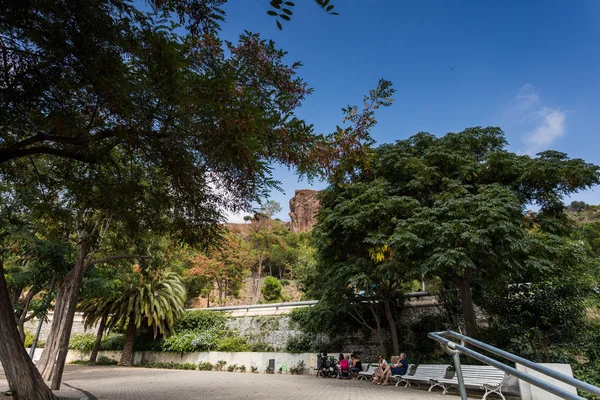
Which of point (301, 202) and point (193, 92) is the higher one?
point (301, 202)

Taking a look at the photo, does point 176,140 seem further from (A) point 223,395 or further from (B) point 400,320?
(B) point 400,320

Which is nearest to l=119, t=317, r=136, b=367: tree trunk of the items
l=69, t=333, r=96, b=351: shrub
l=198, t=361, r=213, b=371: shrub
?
l=69, t=333, r=96, b=351: shrub

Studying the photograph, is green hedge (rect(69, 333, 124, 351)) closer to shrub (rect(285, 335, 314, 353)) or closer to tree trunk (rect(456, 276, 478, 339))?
shrub (rect(285, 335, 314, 353))

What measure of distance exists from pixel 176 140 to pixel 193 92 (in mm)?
1013

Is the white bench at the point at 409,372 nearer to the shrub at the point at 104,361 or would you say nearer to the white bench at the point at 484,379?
the white bench at the point at 484,379

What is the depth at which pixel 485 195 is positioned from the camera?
1130 centimetres

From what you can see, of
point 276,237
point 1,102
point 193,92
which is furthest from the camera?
point 276,237

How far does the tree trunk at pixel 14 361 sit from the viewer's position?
5.59 m

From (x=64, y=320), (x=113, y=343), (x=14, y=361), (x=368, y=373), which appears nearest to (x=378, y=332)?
(x=368, y=373)

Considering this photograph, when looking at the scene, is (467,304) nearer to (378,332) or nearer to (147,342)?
(378,332)

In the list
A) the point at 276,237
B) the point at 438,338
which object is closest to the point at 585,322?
the point at 438,338

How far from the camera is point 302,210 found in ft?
208

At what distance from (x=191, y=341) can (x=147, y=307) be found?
3341mm

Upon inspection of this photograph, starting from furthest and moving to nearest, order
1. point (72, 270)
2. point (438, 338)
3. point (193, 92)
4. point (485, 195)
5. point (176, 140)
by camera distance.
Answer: point (72, 270)
point (485, 195)
point (176, 140)
point (193, 92)
point (438, 338)
